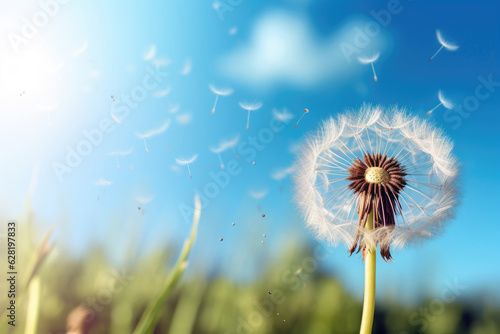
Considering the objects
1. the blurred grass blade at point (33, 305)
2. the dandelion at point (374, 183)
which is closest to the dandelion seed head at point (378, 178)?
the dandelion at point (374, 183)

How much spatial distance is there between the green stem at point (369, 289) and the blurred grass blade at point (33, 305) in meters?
2.25

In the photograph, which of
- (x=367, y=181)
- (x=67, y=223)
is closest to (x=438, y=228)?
(x=367, y=181)

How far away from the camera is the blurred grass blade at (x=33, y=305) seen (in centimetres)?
249

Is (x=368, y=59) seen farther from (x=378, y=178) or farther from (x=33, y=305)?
(x=33, y=305)

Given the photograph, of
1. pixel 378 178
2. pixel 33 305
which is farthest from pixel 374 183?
pixel 33 305

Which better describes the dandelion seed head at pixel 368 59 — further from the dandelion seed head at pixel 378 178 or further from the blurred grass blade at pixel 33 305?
the blurred grass blade at pixel 33 305

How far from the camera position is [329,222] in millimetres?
2600

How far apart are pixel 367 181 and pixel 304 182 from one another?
509 mm

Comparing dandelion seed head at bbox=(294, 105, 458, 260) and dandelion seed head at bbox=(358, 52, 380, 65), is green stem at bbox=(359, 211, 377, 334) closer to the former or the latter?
dandelion seed head at bbox=(294, 105, 458, 260)

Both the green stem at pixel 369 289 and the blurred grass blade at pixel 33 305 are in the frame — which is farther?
the blurred grass blade at pixel 33 305

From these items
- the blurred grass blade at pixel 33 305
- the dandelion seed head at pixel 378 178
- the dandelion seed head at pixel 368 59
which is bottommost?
the blurred grass blade at pixel 33 305

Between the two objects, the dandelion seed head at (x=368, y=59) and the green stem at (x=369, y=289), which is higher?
the dandelion seed head at (x=368, y=59)

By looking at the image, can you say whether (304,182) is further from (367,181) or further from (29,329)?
(29,329)

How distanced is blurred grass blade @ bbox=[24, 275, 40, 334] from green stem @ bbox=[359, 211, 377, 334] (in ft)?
7.37
